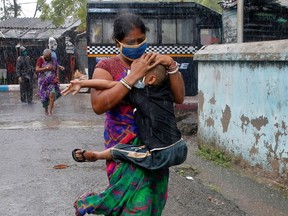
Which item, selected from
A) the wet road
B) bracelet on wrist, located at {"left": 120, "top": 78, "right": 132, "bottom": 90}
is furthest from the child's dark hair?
the wet road

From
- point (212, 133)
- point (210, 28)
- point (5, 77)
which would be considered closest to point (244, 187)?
point (212, 133)

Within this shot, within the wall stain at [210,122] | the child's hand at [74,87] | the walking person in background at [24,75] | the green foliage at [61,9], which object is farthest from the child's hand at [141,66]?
the green foliage at [61,9]

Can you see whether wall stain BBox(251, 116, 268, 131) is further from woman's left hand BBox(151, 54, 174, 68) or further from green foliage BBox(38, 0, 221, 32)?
green foliage BBox(38, 0, 221, 32)

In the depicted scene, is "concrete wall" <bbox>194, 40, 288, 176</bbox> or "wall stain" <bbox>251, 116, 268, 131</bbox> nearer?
"concrete wall" <bbox>194, 40, 288, 176</bbox>

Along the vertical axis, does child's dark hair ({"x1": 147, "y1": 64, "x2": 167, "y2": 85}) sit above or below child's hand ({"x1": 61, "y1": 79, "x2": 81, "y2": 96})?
above

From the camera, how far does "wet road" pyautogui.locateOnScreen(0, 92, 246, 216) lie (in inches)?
175

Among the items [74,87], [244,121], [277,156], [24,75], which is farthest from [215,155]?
[24,75]

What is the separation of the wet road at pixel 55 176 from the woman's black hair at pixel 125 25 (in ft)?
7.06

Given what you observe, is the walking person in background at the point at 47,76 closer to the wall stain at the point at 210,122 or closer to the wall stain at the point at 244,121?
the wall stain at the point at 210,122

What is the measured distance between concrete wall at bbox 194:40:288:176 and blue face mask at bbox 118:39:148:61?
261cm

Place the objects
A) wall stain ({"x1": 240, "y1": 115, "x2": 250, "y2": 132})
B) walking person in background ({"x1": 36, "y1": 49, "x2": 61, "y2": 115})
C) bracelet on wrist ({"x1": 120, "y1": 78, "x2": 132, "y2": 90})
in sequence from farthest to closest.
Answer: walking person in background ({"x1": 36, "y1": 49, "x2": 61, "y2": 115}) < wall stain ({"x1": 240, "y1": 115, "x2": 250, "y2": 132}) < bracelet on wrist ({"x1": 120, "y1": 78, "x2": 132, "y2": 90})

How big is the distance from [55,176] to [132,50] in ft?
11.1

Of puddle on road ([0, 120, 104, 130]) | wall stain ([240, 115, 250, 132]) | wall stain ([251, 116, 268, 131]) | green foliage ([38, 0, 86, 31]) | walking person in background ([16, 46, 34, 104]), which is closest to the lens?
wall stain ([251, 116, 268, 131])

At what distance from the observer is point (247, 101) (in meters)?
5.58
